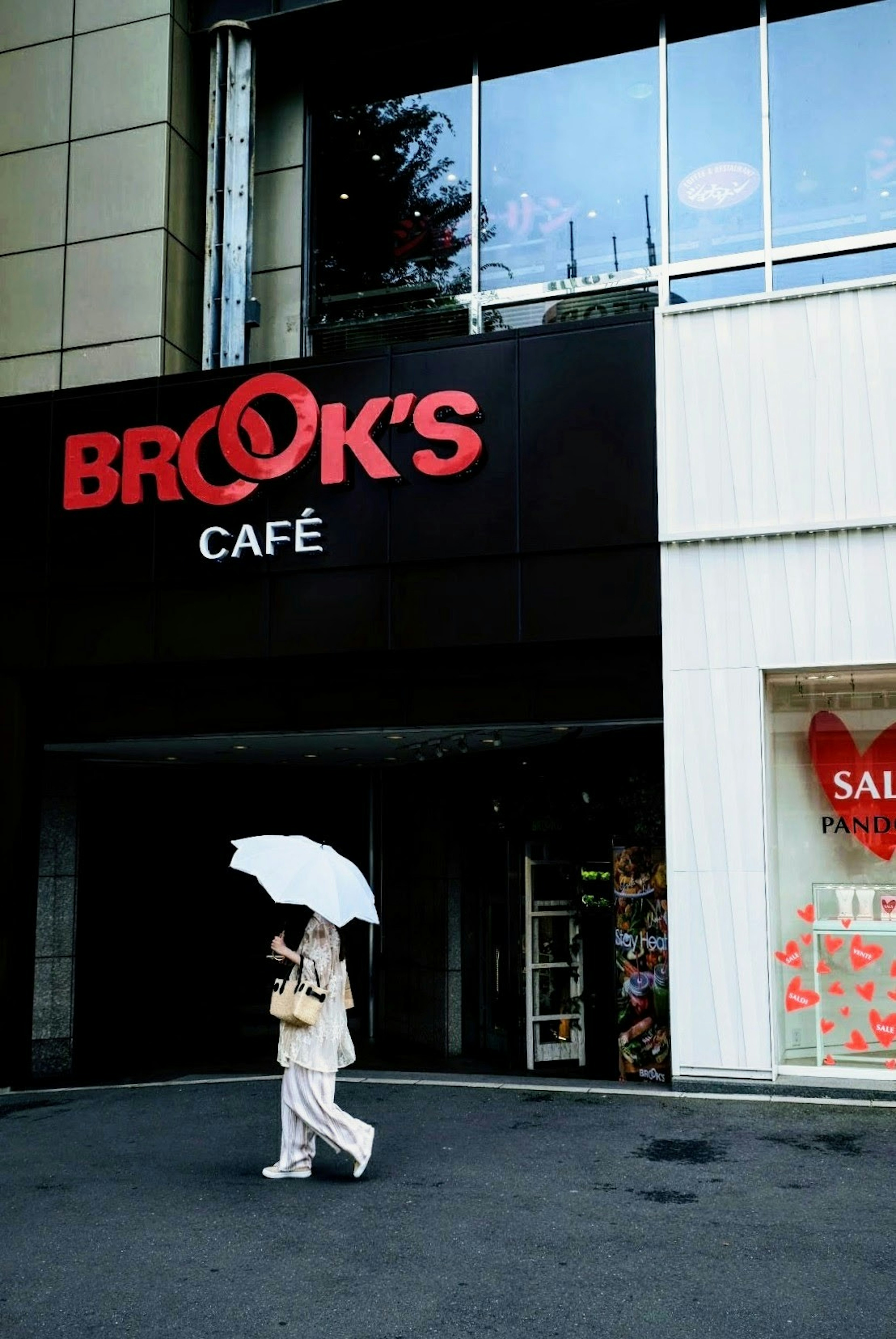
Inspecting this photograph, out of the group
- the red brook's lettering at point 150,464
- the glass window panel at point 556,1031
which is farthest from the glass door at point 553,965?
the red brook's lettering at point 150,464

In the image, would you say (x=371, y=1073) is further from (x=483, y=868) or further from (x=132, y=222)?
(x=132, y=222)

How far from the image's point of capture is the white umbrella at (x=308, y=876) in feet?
24.1

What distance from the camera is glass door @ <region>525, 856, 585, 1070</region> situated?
49.5 ft

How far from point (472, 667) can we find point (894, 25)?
22.5 feet

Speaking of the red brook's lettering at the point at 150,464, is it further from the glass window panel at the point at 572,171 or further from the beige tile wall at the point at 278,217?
the glass window panel at the point at 572,171

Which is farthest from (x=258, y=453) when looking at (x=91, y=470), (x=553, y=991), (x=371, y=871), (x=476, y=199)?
(x=371, y=871)

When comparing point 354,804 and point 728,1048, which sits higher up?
point 354,804

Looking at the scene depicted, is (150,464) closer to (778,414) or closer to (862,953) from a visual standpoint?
(778,414)

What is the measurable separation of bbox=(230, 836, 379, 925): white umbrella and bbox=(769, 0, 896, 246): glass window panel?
298 inches

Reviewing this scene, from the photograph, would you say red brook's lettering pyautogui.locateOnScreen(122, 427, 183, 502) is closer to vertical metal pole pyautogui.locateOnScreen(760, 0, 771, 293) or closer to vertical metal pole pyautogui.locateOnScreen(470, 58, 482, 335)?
vertical metal pole pyautogui.locateOnScreen(470, 58, 482, 335)

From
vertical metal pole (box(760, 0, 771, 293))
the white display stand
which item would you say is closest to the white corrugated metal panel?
vertical metal pole (box(760, 0, 771, 293))

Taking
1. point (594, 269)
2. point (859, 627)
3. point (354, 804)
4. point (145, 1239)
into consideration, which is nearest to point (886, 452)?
point (859, 627)

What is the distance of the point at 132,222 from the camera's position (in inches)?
535

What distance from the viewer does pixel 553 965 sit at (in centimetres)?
1527
